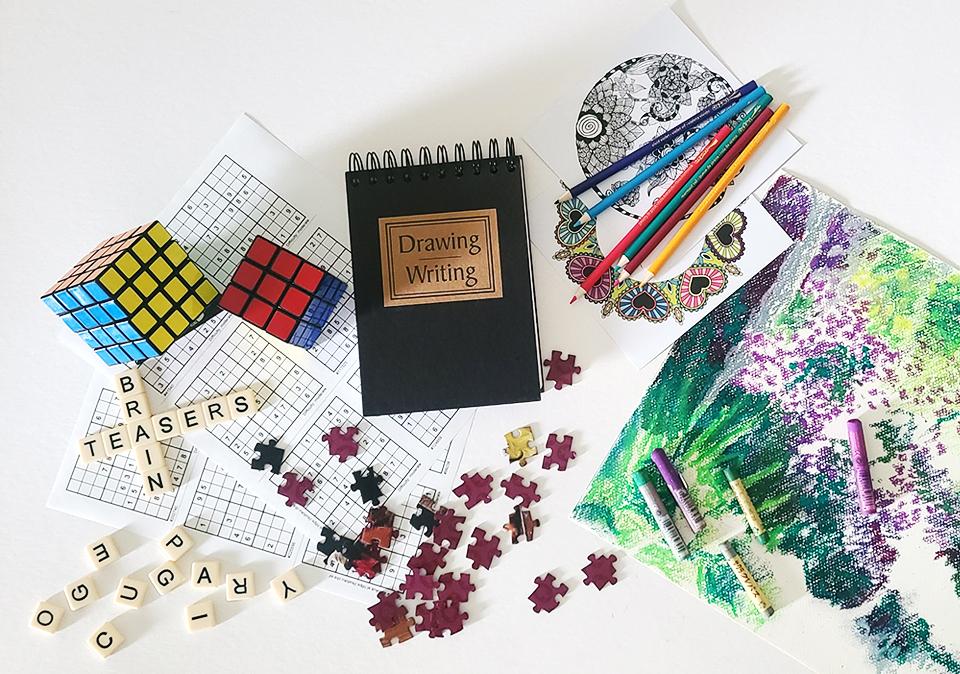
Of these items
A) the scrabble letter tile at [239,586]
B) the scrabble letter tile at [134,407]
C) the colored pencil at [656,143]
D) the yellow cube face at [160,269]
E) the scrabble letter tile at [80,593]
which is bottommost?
the scrabble letter tile at [239,586]

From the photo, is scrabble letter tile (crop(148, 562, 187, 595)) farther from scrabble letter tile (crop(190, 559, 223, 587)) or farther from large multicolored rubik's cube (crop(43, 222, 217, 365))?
large multicolored rubik's cube (crop(43, 222, 217, 365))

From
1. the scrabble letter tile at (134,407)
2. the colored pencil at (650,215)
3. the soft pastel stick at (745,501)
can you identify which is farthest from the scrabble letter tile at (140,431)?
the soft pastel stick at (745,501)

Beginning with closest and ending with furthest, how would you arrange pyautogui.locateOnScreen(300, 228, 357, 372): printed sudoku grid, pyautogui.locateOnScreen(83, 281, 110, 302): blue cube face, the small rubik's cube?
pyautogui.locateOnScreen(83, 281, 110, 302): blue cube face < the small rubik's cube < pyautogui.locateOnScreen(300, 228, 357, 372): printed sudoku grid

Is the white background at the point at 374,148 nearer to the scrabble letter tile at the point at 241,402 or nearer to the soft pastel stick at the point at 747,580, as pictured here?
the soft pastel stick at the point at 747,580

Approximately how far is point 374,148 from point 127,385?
64 cm

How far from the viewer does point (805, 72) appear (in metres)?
1.47

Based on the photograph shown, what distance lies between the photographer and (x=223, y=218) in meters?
1.52

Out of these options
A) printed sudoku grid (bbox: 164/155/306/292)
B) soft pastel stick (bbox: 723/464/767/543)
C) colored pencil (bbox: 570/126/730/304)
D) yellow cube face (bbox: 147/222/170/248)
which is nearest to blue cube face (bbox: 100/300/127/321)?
yellow cube face (bbox: 147/222/170/248)

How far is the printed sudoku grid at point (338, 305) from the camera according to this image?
4.94ft

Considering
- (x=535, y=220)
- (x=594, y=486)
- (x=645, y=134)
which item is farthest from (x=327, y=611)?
(x=645, y=134)

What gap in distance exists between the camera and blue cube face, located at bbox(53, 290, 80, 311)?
1319 millimetres

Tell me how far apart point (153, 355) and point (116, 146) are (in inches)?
16.6

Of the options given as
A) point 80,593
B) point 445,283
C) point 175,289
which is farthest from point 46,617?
point 445,283

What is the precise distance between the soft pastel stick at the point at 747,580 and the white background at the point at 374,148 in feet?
0.26
